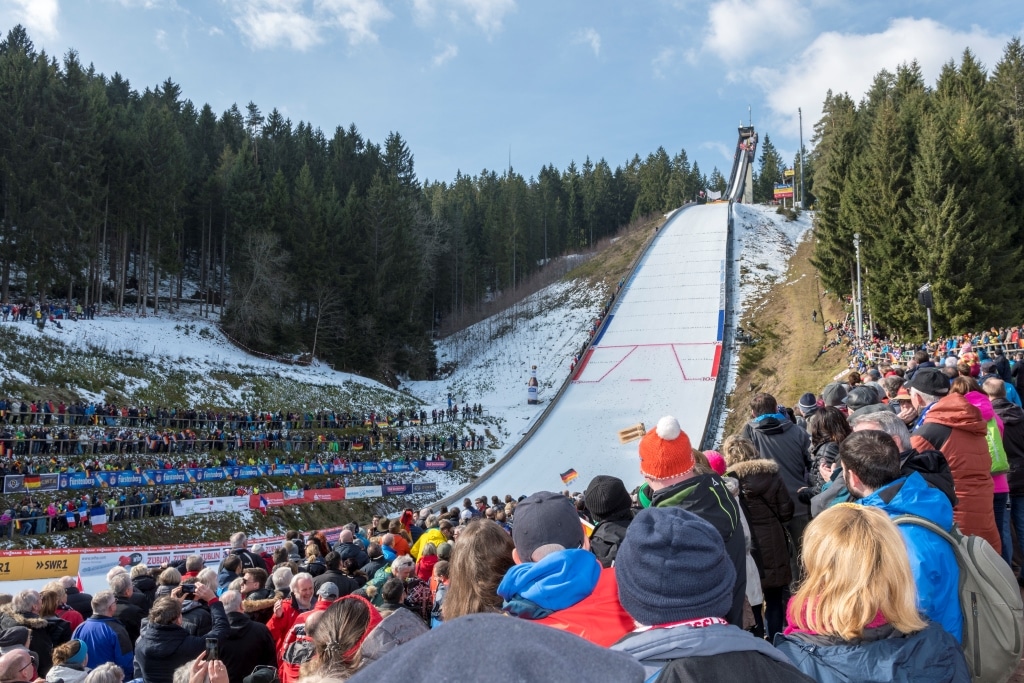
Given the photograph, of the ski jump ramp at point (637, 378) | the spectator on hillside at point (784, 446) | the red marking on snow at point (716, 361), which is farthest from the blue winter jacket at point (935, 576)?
the red marking on snow at point (716, 361)

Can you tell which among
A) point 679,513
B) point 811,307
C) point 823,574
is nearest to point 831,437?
point 823,574

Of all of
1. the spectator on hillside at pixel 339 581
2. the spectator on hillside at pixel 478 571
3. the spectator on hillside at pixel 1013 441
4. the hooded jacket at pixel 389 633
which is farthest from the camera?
the spectator on hillside at pixel 1013 441

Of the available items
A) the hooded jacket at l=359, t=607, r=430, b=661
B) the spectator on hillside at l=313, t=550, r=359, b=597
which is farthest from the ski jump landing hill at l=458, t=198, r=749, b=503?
the hooded jacket at l=359, t=607, r=430, b=661

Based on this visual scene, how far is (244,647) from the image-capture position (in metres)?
4.79

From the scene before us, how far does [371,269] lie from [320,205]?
541cm

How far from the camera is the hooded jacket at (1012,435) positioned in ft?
21.1

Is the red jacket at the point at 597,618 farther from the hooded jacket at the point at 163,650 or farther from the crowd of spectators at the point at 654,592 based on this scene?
the hooded jacket at the point at 163,650

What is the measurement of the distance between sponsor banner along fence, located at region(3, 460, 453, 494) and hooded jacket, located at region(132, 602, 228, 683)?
16.2 m

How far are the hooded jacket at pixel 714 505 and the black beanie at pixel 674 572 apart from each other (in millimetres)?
1461

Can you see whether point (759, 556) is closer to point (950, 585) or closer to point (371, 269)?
point (950, 585)

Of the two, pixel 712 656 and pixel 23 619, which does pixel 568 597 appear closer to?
pixel 712 656

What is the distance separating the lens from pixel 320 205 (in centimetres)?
4706

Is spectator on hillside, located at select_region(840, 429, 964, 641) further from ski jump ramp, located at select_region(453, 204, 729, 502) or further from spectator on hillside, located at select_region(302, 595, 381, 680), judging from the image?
ski jump ramp, located at select_region(453, 204, 729, 502)

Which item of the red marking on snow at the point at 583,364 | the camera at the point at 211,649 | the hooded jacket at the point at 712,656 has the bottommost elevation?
the camera at the point at 211,649
